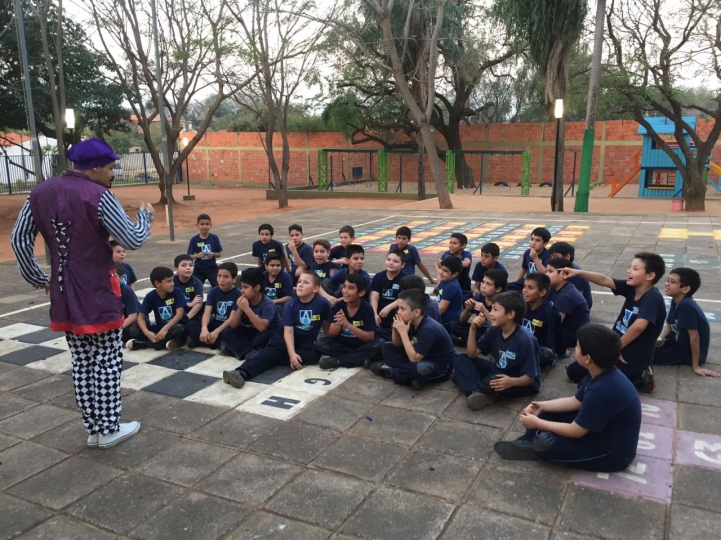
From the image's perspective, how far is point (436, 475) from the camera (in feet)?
11.0

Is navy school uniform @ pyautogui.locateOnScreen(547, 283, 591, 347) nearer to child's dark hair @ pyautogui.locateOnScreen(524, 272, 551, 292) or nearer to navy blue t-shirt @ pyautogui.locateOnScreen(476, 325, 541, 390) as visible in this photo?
child's dark hair @ pyautogui.locateOnScreen(524, 272, 551, 292)

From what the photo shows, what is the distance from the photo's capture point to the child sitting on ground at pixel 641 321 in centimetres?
427

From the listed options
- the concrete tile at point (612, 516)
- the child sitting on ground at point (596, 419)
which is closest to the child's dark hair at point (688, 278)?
the child sitting on ground at point (596, 419)

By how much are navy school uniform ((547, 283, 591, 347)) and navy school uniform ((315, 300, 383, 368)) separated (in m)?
1.53

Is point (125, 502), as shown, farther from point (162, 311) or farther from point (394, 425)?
point (162, 311)

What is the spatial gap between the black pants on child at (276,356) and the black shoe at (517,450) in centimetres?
209

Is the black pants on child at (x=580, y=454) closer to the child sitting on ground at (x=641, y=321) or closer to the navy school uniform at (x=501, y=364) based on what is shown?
the navy school uniform at (x=501, y=364)

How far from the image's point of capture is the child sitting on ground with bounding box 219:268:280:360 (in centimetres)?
536

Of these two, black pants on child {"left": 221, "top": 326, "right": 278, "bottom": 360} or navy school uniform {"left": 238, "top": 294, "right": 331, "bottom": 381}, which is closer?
navy school uniform {"left": 238, "top": 294, "right": 331, "bottom": 381}

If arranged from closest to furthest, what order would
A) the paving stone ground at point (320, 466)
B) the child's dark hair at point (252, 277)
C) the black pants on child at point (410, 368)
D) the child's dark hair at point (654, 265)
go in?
the paving stone ground at point (320, 466) < the child's dark hair at point (654, 265) < the black pants on child at point (410, 368) < the child's dark hair at point (252, 277)

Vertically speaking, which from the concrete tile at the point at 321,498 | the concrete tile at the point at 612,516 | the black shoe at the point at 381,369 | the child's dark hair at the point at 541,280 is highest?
the child's dark hair at the point at 541,280

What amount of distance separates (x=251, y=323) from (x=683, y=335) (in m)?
3.64

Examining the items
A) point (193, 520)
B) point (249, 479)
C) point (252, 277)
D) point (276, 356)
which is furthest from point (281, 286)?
point (193, 520)

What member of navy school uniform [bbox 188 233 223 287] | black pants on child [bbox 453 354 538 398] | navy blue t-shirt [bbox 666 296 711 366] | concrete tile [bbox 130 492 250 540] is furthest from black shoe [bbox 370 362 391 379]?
navy school uniform [bbox 188 233 223 287]
